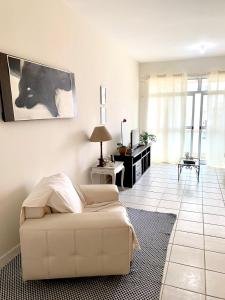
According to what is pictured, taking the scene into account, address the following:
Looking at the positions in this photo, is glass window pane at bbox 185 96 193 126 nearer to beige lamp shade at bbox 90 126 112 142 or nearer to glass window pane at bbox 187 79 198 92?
glass window pane at bbox 187 79 198 92

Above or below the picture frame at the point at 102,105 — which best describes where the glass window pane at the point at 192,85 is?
above

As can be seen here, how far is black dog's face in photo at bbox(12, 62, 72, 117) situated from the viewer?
2.15 meters

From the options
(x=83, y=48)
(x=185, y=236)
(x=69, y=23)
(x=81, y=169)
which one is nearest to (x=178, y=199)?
(x=185, y=236)

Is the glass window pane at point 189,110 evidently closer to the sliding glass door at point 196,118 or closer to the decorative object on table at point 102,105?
the sliding glass door at point 196,118

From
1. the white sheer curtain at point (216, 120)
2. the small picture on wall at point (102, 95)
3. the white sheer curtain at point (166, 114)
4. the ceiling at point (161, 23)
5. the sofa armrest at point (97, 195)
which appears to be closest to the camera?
the sofa armrest at point (97, 195)

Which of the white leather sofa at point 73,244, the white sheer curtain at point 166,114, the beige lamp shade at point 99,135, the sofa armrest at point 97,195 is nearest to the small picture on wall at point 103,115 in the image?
the beige lamp shade at point 99,135

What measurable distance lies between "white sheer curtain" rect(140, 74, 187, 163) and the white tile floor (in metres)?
0.91

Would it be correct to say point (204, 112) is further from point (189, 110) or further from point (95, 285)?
point (95, 285)

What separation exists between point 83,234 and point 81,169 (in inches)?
64.2

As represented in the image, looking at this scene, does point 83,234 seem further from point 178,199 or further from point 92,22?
point 92,22

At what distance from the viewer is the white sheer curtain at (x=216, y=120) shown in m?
5.48

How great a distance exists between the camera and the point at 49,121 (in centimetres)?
259

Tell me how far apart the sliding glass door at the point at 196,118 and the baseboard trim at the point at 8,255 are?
4855mm

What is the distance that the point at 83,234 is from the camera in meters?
1.79
